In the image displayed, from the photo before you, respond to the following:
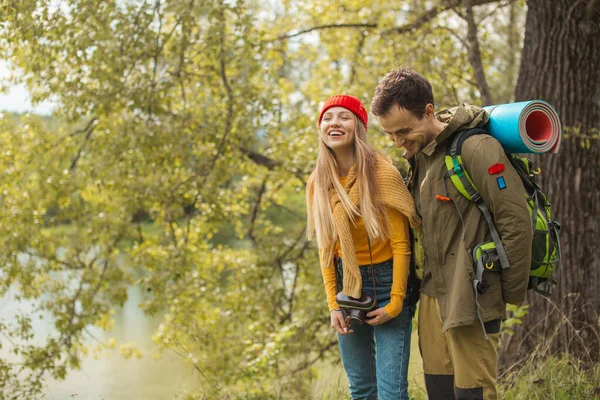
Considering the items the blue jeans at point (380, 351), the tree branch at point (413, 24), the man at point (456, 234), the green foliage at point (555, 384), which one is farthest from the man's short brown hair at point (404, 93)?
the tree branch at point (413, 24)

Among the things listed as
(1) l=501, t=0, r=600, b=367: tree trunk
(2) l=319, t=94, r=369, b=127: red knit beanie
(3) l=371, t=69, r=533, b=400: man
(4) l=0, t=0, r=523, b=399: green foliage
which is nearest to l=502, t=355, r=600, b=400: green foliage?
(1) l=501, t=0, r=600, b=367: tree trunk

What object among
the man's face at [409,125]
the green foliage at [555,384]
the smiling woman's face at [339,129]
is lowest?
the green foliage at [555,384]

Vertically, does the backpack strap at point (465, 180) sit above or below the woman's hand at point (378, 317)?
above

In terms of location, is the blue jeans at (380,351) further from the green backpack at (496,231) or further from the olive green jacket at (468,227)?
the green backpack at (496,231)

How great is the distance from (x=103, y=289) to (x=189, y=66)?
9.18 feet

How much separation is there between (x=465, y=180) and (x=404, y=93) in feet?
1.28

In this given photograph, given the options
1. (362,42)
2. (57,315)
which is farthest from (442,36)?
(57,315)

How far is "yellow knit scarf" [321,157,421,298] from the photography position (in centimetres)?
238

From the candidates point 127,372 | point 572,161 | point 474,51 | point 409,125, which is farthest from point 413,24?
point 127,372

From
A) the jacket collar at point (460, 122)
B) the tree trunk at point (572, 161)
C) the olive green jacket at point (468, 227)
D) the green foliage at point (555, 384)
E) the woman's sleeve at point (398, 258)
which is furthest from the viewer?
the tree trunk at point (572, 161)

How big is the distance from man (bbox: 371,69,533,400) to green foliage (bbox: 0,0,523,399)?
3081 millimetres

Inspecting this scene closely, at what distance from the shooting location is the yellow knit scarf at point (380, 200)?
238 centimetres

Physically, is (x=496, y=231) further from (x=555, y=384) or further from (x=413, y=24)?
(x=413, y=24)

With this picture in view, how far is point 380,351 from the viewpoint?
7.94ft
